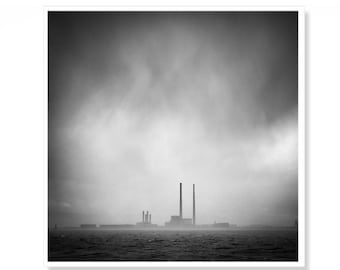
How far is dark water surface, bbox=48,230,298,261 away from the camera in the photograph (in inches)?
142

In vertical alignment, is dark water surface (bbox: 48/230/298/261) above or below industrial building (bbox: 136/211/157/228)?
below

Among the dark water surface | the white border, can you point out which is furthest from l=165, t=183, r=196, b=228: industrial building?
the white border

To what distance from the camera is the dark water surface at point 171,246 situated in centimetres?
361

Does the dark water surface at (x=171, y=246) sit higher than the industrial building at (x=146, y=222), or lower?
lower

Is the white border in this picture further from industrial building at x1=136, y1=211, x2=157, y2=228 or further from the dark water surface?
industrial building at x1=136, y1=211, x2=157, y2=228

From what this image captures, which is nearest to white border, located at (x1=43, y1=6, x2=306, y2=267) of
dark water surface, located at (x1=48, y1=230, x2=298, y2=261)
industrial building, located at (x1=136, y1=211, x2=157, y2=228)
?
dark water surface, located at (x1=48, y1=230, x2=298, y2=261)

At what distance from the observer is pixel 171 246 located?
3.68 metres
